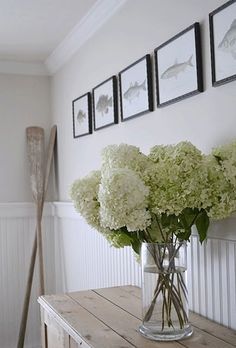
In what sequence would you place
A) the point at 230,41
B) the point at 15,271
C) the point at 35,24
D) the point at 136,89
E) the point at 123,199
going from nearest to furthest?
the point at 123,199
the point at 230,41
the point at 136,89
the point at 35,24
the point at 15,271

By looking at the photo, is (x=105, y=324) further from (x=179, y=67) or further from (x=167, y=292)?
(x=179, y=67)

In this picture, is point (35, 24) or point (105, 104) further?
point (35, 24)

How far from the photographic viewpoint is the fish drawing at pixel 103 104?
2.40 meters

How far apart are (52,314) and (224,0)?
1.33 meters

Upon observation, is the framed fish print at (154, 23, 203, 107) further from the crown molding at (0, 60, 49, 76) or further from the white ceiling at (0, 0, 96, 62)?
the crown molding at (0, 60, 49, 76)

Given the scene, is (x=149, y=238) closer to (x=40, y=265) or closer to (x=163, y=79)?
(x=163, y=79)

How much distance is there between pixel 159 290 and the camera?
4.36 feet

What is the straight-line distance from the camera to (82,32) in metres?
2.69

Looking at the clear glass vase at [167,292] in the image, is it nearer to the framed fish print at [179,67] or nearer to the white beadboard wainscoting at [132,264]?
the white beadboard wainscoting at [132,264]

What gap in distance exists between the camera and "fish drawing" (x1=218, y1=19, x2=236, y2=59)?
1.41 m

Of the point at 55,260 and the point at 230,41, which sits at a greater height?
the point at 230,41

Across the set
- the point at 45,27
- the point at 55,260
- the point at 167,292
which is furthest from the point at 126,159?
the point at 55,260

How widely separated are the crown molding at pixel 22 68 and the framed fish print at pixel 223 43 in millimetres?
2119

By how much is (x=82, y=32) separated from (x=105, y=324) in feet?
6.11
